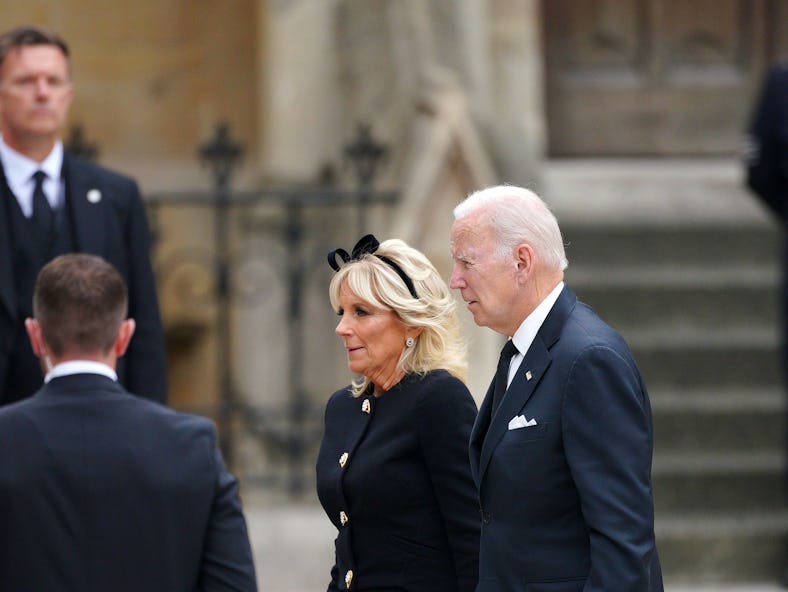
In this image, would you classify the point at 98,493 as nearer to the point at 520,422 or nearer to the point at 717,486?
the point at 520,422

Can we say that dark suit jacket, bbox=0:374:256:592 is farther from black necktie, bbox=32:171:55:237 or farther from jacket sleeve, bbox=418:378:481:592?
black necktie, bbox=32:171:55:237

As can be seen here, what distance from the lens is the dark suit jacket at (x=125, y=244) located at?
5391 millimetres

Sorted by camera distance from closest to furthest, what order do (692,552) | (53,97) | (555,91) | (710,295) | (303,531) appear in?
(53,97) → (692,552) → (303,531) → (710,295) → (555,91)

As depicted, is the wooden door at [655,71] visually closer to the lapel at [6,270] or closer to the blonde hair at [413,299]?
the lapel at [6,270]

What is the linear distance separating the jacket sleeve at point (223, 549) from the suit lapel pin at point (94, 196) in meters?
2.05

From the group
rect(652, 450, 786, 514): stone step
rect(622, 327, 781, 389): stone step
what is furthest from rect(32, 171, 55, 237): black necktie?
rect(622, 327, 781, 389): stone step

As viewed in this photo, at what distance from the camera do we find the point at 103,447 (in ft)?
11.2

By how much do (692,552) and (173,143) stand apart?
13.3 ft

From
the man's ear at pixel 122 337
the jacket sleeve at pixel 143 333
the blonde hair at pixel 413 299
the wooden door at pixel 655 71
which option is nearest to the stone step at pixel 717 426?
the wooden door at pixel 655 71

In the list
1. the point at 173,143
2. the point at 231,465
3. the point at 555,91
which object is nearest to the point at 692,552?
the point at 231,465

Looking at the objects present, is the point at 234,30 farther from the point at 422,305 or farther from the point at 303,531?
the point at 422,305

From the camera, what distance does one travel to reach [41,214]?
538 cm

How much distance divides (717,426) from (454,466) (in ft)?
11.9

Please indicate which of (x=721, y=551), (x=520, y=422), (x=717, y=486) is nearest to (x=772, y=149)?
(x=717, y=486)
